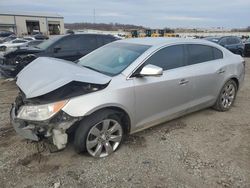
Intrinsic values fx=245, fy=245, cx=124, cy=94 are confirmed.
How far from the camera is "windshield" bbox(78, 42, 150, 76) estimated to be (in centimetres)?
355

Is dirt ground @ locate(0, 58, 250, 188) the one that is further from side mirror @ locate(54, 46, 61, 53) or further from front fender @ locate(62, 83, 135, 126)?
side mirror @ locate(54, 46, 61, 53)

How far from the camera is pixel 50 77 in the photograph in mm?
3160

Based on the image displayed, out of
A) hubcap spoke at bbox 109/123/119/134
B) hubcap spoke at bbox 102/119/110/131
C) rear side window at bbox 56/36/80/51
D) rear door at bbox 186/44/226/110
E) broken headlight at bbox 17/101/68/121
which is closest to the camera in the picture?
broken headlight at bbox 17/101/68/121

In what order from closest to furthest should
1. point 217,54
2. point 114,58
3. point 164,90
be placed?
point 164,90 → point 114,58 → point 217,54

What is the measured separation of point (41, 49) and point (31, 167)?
4.94 metres

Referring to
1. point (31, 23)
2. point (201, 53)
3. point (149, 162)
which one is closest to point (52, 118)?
point (149, 162)

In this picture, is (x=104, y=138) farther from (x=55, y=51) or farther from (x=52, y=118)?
(x=55, y=51)

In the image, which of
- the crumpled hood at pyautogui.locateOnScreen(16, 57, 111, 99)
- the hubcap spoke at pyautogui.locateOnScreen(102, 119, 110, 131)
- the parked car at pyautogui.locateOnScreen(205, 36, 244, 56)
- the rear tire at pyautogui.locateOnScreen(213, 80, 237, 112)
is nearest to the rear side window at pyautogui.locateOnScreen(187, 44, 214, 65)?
the rear tire at pyautogui.locateOnScreen(213, 80, 237, 112)

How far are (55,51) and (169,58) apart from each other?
4490mm

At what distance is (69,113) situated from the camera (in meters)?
2.86

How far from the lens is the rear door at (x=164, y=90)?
3488mm

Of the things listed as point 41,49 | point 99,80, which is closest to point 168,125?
point 99,80

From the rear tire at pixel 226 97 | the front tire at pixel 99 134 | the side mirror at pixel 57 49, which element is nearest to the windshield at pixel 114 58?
the front tire at pixel 99 134

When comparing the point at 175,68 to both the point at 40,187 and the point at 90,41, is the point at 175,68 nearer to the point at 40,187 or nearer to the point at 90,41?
the point at 40,187
